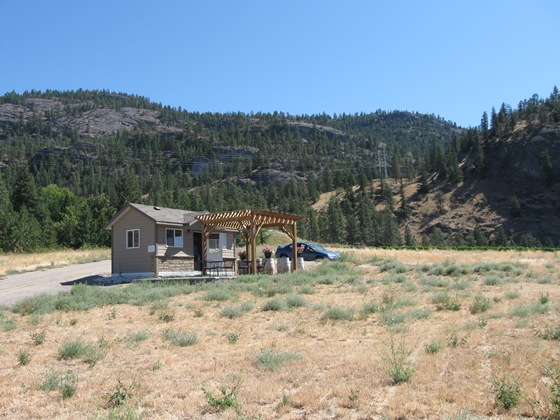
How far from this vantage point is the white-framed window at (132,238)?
27367 mm

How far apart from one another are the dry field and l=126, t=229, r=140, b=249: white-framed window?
Result: 1137 cm

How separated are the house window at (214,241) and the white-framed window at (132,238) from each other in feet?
15.7

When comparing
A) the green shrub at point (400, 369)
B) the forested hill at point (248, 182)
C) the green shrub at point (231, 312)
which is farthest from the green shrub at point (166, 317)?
the forested hill at point (248, 182)

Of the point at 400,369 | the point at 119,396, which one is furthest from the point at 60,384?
the point at 400,369

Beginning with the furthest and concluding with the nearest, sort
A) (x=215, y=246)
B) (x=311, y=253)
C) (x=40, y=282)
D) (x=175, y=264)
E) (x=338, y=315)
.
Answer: (x=311, y=253), (x=215, y=246), (x=175, y=264), (x=40, y=282), (x=338, y=315)

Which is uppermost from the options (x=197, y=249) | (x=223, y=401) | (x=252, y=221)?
(x=252, y=221)

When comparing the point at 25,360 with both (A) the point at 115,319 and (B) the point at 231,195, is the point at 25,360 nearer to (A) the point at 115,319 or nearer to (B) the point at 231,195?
(A) the point at 115,319

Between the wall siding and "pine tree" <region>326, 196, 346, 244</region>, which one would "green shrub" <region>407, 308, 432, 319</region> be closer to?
the wall siding

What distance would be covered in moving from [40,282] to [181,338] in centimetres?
1931

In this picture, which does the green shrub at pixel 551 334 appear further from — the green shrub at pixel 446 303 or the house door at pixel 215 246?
the house door at pixel 215 246

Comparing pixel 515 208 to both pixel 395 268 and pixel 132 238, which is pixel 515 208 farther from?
pixel 132 238

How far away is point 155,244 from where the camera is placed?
86.5 ft

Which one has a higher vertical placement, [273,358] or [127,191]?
[127,191]

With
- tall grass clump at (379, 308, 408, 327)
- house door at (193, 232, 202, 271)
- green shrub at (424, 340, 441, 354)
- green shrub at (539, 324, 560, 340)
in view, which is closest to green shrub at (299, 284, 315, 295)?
tall grass clump at (379, 308, 408, 327)
